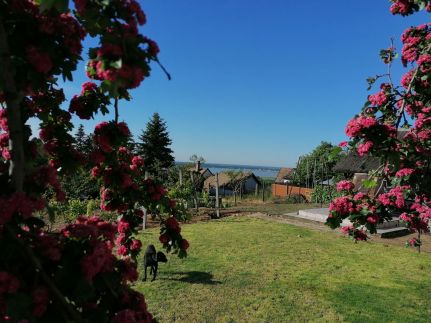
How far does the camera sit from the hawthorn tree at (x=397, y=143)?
3.71 m

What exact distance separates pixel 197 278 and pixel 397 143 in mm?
5365

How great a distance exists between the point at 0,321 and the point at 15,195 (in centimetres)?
58

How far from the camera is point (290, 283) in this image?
792 centimetres

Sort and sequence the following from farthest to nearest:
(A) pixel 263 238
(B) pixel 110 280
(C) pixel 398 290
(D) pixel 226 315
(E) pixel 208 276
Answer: (A) pixel 263 238 < (E) pixel 208 276 < (C) pixel 398 290 < (D) pixel 226 315 < (B) pixel 110 280

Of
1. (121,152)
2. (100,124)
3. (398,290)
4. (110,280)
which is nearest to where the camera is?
(110,280)

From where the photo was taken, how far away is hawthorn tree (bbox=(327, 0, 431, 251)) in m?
3.71

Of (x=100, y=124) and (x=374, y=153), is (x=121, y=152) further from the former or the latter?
(x=374, y=153)

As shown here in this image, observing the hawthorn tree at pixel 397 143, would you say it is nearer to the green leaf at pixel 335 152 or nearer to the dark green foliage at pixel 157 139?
the green leaf at pixel 335 152

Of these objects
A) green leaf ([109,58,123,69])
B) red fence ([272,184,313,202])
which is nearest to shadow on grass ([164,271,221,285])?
green leaf ([109,58,123,69])

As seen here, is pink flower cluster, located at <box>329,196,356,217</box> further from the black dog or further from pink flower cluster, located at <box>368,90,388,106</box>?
the black dog

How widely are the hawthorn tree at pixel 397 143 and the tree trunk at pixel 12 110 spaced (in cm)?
300

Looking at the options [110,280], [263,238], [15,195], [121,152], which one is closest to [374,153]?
[121,152]

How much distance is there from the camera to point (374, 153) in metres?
3.72

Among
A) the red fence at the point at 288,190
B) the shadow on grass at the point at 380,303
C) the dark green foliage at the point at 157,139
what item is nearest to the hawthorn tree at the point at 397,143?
the shadow on grass at the point at 380,303
